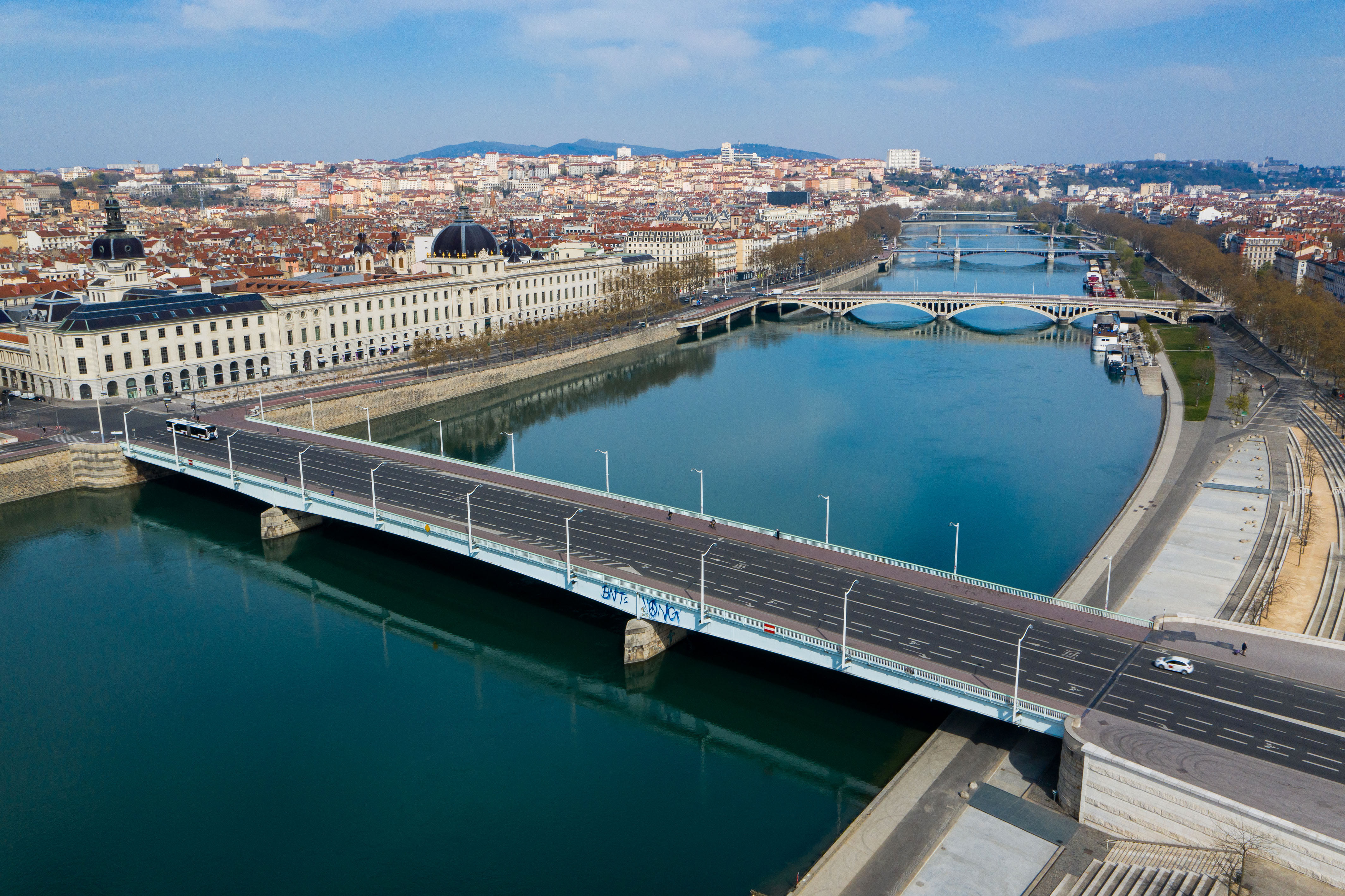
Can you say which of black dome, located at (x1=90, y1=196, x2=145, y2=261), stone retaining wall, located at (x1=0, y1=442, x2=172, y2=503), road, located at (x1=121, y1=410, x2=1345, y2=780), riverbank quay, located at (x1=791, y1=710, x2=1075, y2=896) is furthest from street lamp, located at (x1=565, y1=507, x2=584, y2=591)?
black dome, located at (x1=90, y1=196, x2=145, y2=261)

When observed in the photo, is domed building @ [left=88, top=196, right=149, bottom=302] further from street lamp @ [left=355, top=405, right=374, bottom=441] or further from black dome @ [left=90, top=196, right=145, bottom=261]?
street lamp @ [left=355, top=405, right=374, bottom=441]

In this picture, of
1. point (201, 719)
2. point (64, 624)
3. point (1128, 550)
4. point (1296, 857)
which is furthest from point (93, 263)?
point (1296, 857)

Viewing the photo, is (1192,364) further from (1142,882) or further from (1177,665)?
(1142,882)

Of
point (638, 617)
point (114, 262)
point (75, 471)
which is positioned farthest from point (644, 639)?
point (114, 262)

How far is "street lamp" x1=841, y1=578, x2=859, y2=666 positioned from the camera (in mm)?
29016

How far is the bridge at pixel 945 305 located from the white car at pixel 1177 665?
83819mm

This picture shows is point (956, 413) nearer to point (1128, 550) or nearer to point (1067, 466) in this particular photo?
point (1067, 466)

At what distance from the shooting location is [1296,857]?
20672 millimetres

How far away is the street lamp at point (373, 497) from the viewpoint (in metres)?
40.9

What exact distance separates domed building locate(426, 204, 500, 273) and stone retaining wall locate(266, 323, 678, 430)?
13.2m

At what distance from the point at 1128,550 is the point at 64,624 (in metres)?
42.4

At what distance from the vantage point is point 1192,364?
85.2 m

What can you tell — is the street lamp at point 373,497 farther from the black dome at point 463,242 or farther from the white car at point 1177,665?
the black dome at point 463,242

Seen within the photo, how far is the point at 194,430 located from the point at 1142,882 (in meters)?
51.7
